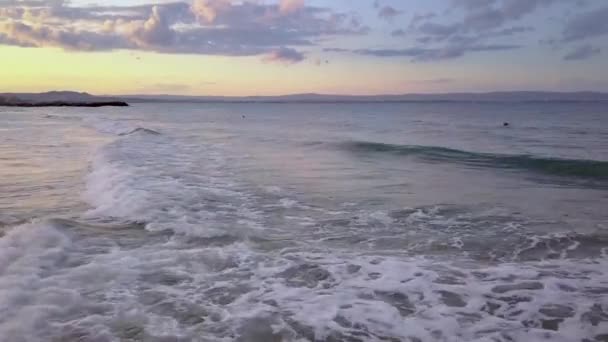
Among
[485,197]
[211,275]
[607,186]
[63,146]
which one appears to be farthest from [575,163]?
[63,146]

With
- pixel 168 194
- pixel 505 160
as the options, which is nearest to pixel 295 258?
pixel 168 194

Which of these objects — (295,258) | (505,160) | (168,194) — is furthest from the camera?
(505,160)

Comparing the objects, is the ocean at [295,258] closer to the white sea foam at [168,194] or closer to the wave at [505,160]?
the white sea foam at [168,194]

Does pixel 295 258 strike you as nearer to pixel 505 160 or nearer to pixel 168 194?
pixel 168 194

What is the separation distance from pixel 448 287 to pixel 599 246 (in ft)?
10.9

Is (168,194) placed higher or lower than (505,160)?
higher

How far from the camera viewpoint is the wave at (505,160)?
17281 millimetres

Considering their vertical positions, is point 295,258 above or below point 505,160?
above

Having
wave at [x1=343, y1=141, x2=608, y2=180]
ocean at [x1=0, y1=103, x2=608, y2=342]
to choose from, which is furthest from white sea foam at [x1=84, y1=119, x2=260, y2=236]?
wave at [x1=343, y1=141, x2=608, y2=180]

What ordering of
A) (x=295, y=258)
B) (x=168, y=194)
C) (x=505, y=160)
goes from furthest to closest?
(x=505, y=160) → (x=168, y=194) → (x=295, y=258)

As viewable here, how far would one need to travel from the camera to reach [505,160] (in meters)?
20.5

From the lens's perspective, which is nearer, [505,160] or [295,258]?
[295,258]

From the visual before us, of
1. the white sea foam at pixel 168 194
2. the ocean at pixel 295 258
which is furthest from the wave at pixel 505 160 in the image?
the white sea foam at pixel 168 194

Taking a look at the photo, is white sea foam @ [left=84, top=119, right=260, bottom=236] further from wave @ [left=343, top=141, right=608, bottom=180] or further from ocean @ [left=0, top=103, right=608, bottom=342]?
wave @ [left=343, top=141, right=608, bottom=180]
